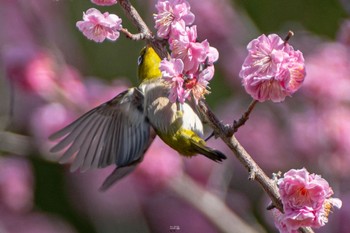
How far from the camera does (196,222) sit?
3547 mm

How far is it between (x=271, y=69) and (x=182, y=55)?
19 centimetres

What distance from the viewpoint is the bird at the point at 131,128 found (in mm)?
2209

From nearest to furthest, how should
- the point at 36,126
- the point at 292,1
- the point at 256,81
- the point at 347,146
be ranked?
the point at 256,81, the point at 347,146, the point at 36,126, the point at 292,1

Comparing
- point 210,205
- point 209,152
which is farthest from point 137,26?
point 210,205

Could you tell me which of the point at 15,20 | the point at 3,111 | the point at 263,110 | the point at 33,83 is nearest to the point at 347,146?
the point at 263,110

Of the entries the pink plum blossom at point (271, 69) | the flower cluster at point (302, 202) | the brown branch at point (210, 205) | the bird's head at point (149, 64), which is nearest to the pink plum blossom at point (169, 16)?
the pink plum blossom at point (271, 69)

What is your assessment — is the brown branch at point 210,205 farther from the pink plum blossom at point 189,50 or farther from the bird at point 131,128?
the pink plum blossom at point 189,50

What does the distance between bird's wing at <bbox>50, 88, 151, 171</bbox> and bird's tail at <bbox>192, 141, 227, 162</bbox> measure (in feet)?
0.47

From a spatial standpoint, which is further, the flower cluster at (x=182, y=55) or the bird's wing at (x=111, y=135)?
the bird's wing at (x=111, y=135)

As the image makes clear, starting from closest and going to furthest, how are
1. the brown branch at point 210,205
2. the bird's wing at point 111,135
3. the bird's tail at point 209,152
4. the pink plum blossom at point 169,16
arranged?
1. the pink plum blossom at point 169,16
2. the bird's tail at point 209,152
3. the bird's wing at point 111,135
4. the brown branch at point 210,205

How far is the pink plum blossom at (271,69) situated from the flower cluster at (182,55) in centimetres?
10

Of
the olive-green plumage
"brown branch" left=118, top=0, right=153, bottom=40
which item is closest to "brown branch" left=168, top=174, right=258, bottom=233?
the olive-green plumage

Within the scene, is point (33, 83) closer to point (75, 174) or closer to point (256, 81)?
point (75, 174)

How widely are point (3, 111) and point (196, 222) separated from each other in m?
Answer: 0.98
